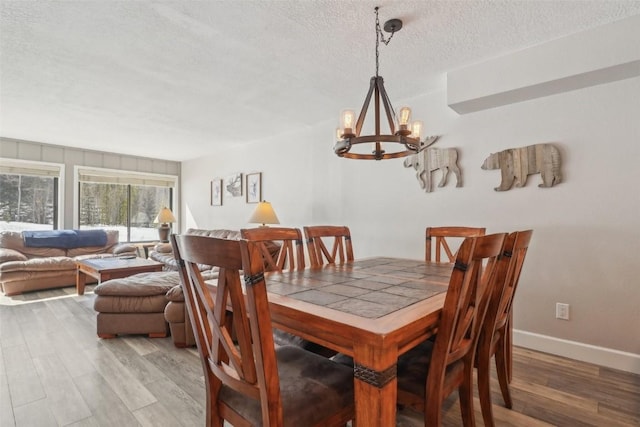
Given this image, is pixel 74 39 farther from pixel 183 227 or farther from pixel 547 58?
pixel 183 227

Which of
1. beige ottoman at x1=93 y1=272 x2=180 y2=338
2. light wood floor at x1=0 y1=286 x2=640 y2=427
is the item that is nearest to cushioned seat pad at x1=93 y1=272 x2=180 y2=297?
beige ottoman at x1=93 y1=272 x2=180 y2=338

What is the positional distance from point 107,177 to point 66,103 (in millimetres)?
2949

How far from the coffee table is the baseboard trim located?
407 centimetres

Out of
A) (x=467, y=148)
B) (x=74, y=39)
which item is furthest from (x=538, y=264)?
(x=74, y=39)

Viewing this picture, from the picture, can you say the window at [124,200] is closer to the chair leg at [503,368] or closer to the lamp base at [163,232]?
the lamp base at [163,232]

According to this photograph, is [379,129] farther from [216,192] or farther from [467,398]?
[216,192]

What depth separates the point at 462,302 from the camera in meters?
1.17

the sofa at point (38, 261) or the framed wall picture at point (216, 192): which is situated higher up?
the framed wall picture at point (216, 192)

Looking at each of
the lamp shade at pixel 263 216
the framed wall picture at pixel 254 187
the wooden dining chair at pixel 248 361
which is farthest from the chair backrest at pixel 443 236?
the framed wall picture at pixel 254 187

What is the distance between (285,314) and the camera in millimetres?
1204

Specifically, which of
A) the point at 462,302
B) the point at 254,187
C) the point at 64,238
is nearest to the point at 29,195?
the point at 64,238

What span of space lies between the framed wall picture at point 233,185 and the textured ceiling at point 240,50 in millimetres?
1680

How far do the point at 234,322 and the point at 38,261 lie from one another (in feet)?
16.4

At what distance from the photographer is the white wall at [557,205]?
2275 mm
